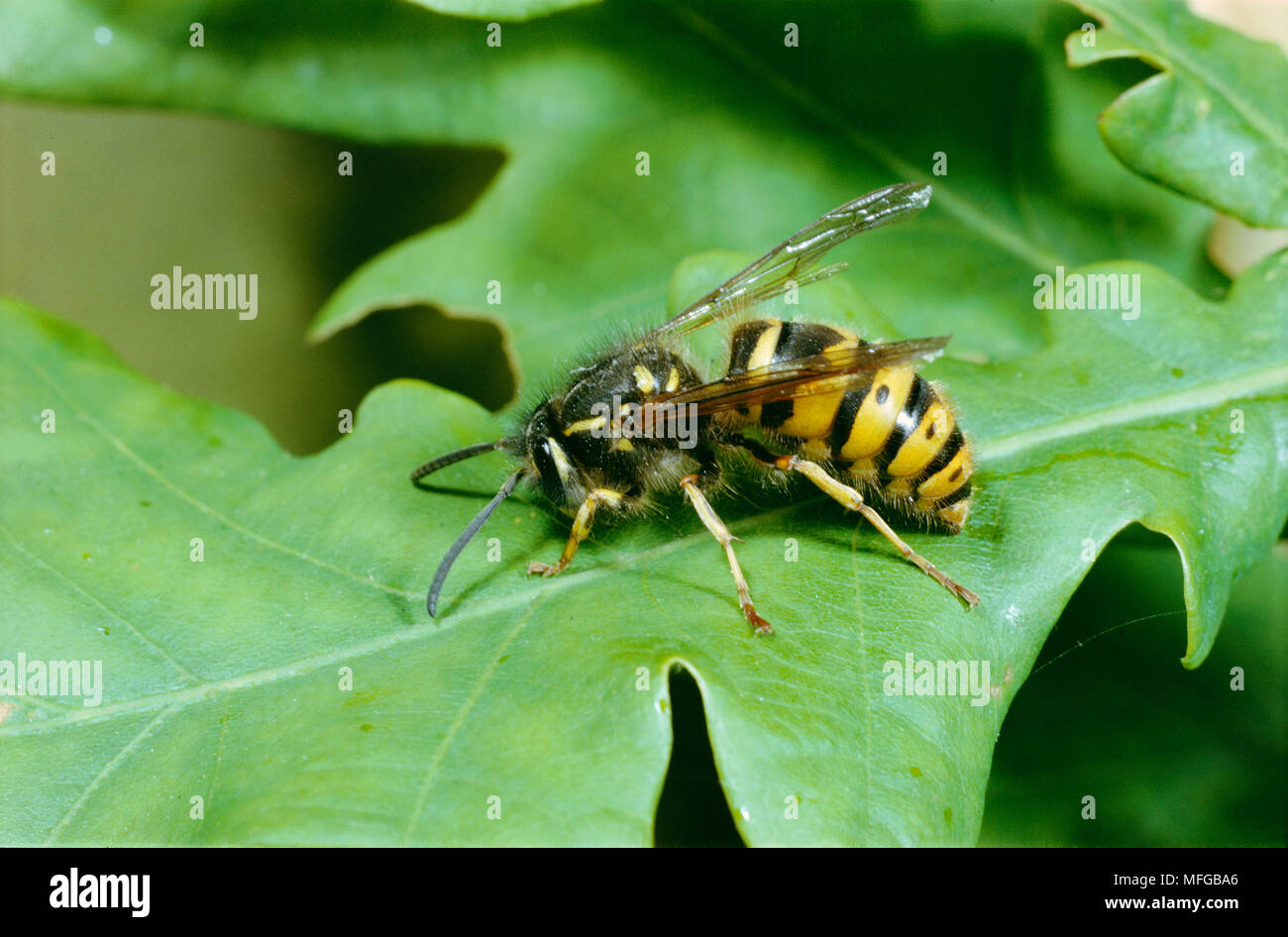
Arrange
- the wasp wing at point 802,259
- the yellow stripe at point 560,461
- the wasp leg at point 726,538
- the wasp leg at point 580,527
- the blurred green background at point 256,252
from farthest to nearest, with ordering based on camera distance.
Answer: the blurred green background at point 256,252
the wasp wing at point 802,259
the yellow stripe at point 560,461
the wasp leg at point 580,527
the wasp leg at point 726,538

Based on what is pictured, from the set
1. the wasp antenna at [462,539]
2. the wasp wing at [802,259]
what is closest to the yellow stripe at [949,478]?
the wasp wing at [802,259]

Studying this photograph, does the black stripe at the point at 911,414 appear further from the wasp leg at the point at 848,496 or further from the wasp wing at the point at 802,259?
the wasp wing at the point at 802,259

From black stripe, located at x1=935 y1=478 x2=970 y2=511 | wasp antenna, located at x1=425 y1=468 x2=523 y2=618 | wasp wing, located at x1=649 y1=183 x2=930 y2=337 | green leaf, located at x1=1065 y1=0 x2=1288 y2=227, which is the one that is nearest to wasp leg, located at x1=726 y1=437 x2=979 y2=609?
black stripe, located at x1=935 y1=478 x2=970 y2=511

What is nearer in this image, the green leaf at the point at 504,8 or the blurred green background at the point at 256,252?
the green leaf at the point at 504,8

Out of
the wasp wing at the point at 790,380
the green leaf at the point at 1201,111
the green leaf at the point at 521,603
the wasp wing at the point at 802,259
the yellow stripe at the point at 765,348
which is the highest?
the green leaf at the point at 1201,111

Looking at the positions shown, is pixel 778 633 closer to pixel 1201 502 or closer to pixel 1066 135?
pixel 1201 502

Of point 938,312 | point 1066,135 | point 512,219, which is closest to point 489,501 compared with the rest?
point 512,219

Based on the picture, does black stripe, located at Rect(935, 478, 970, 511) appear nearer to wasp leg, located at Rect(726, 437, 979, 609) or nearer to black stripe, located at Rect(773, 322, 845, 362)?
wasp leg, located at Rect(726, 437, 979, 609)
